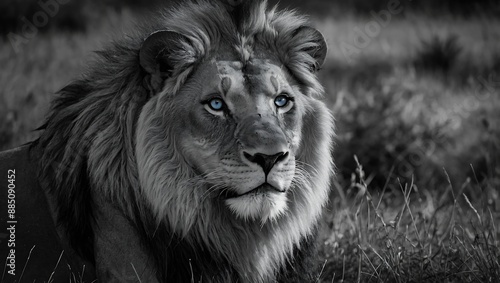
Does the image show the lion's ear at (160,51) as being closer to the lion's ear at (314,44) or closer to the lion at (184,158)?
the lion at (184,158)

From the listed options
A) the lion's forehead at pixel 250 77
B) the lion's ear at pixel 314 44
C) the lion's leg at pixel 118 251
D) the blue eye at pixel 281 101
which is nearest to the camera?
the lion's leg at pixel 118 251

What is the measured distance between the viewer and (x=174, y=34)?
348 centimetres

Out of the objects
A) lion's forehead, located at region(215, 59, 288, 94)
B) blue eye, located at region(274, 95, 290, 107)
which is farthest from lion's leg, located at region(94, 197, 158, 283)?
blue eye, located at region(274, 95, 290, 107)

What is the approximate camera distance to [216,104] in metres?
3.51

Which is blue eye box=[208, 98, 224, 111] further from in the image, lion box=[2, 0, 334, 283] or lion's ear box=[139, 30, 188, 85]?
lion's ear box=[139, 30, 188, 85]

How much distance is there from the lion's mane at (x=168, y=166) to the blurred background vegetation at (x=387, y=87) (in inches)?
21.8

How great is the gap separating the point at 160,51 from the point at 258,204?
0.86m

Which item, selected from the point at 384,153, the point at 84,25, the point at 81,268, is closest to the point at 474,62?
the point at 384,153

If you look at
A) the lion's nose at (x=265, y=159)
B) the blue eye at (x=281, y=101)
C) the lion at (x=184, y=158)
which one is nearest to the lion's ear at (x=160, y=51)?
the lion at (x=184, y=158)

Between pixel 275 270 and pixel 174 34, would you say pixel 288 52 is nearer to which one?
pixel 174 34

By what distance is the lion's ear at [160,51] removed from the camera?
3.46 metres

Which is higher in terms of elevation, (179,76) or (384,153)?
(179,76)

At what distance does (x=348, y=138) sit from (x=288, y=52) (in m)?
3.73

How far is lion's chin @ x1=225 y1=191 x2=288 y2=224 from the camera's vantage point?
334cm
